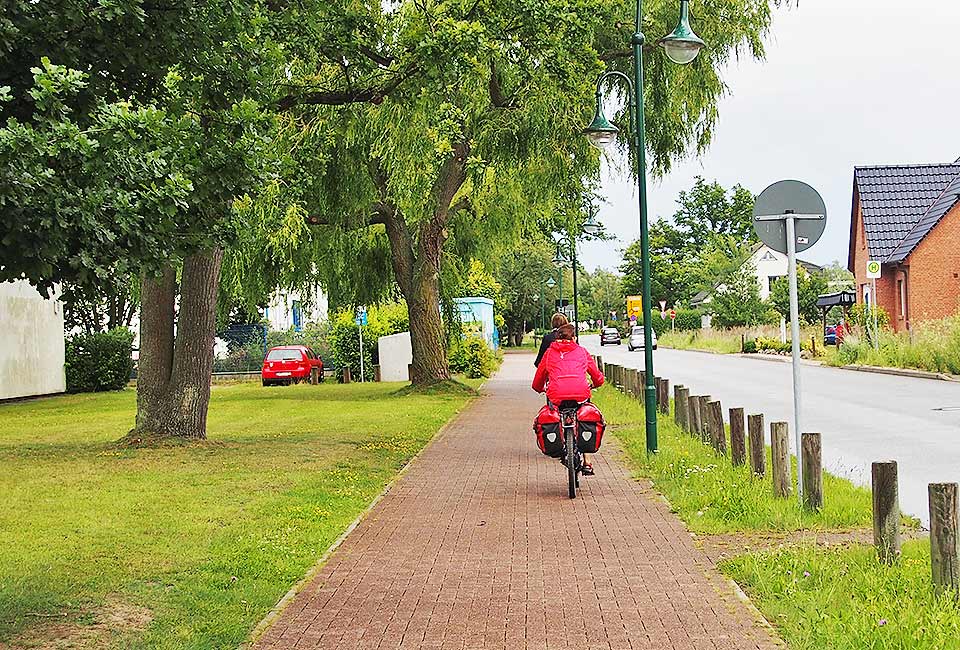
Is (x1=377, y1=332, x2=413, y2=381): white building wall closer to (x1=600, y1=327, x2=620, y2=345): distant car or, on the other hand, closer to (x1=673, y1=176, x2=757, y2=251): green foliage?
(x1=600, y1=327, x2=620, y2=345): distant car

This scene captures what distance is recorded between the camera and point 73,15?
669 centimetres

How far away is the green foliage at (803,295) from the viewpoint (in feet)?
234

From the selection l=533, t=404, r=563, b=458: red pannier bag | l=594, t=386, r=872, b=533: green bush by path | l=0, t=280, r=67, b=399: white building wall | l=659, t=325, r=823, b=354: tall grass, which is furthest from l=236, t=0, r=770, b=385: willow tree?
l=659, t=325, r=823, b=354: tall grass

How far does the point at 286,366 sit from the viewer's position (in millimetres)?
46000

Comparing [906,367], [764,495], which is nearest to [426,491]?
[764,495]

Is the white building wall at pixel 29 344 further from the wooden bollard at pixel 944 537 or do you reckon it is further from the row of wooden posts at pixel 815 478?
the wooden bollard at pixel 944 537

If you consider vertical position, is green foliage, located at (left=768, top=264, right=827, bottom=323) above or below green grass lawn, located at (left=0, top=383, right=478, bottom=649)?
above

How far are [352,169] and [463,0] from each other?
6790mm

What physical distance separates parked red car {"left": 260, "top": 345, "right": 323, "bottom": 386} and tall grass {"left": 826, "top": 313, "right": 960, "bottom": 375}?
763 inches

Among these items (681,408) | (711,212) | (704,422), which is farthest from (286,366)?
(711,212)

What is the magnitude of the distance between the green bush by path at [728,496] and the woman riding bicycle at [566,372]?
1198mm

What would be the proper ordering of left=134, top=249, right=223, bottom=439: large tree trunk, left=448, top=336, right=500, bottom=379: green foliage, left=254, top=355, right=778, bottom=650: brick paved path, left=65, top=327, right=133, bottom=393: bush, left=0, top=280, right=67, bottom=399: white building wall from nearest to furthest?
left=254, top=355, right=778, bottom=650: brick paved path
left=134, top=249, right=223, bottom=439: large tree trunk
left=0, top=280, right=67, bottom=399: white building wall
left=65, top=327, right=133, bottom=393: bush
left=448, top=336, right=500, bottom=379: green foliage

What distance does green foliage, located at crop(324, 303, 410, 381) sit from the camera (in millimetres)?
46594

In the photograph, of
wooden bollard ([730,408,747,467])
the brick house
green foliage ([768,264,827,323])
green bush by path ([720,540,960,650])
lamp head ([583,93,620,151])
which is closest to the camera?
green bush by path ([720,540,960,650])
